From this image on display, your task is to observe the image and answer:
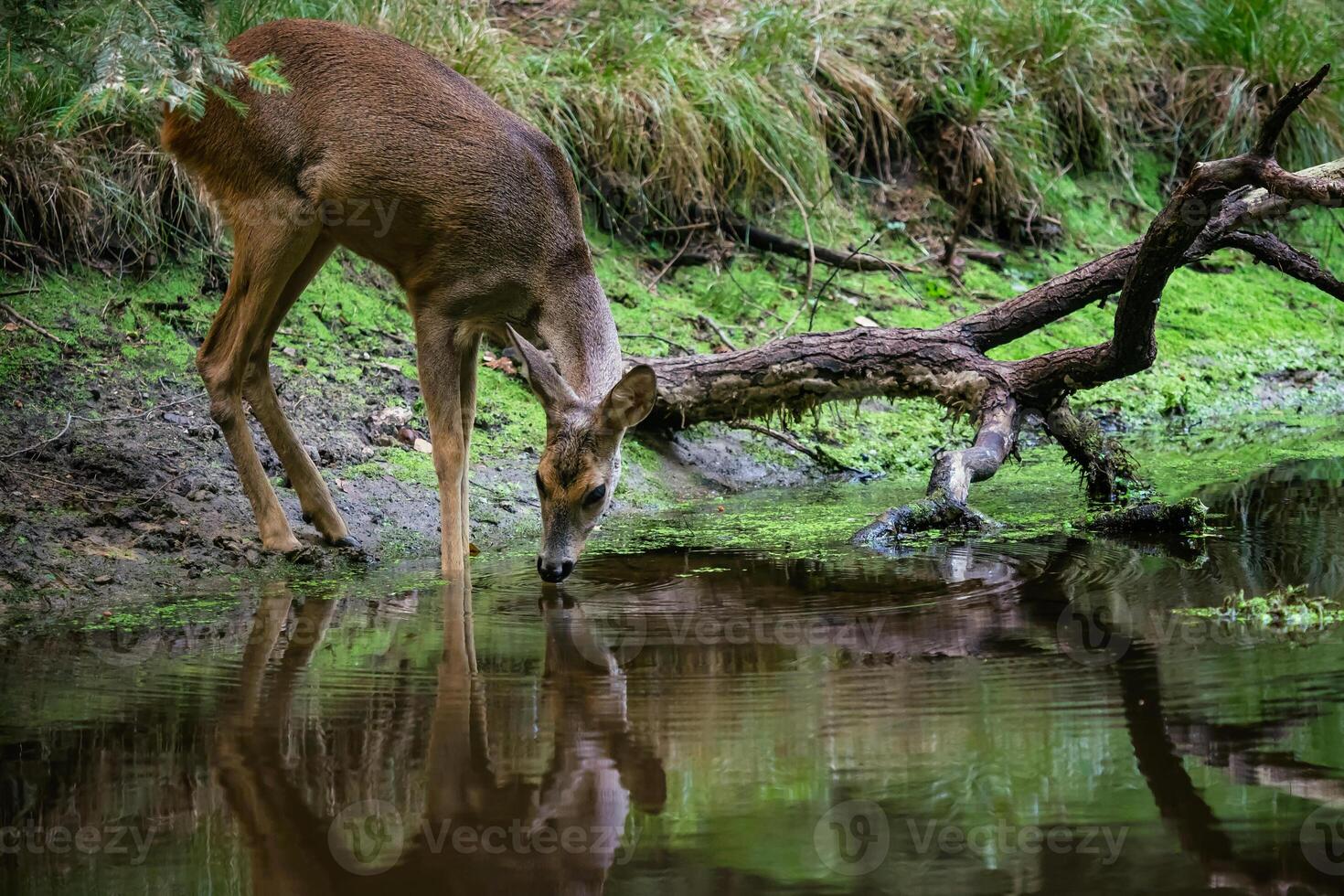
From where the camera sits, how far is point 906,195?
10.6 metres

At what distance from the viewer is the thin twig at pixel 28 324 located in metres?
6.64

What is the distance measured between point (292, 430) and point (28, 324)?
1.68 m

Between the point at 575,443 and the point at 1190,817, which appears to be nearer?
the point at 1190,817

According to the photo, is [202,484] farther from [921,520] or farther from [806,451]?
[806,451]

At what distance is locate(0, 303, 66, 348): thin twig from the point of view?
664 cm

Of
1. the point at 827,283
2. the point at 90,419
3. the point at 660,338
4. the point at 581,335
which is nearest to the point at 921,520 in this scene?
the point at 581,335

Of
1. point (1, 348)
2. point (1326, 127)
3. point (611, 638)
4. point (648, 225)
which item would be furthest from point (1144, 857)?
point (1326, 127)

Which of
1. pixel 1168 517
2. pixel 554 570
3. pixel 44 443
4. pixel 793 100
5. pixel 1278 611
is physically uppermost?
pixel 793 100

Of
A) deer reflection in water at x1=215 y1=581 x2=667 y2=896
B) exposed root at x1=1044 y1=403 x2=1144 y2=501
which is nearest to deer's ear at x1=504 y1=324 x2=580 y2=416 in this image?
deer reflection in water at x1=215 y1=581 x2=667 y2=896

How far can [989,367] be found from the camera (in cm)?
649

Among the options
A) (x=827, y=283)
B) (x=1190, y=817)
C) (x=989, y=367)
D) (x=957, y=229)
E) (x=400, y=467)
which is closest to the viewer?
(x=1190, y=817)

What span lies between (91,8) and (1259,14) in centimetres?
1002

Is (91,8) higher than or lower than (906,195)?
lower

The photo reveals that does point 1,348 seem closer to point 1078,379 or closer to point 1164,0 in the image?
point 1078,379
